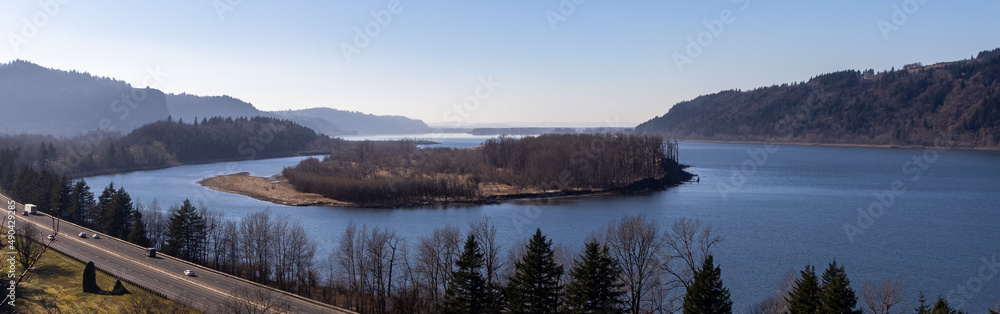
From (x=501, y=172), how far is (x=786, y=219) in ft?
78.8

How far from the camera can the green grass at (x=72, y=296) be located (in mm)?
13289

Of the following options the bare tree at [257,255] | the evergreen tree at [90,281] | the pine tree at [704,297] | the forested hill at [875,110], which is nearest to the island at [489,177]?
A: the bare tree at [257,255]

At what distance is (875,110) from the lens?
111 meters

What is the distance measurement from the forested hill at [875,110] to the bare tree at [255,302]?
104183mm

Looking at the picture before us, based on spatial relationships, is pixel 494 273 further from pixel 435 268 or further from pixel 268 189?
pixel 268 189

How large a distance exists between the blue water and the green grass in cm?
794

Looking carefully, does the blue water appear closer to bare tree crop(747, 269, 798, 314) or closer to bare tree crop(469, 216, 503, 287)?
bare tree crop(747, 269, 798, 314)

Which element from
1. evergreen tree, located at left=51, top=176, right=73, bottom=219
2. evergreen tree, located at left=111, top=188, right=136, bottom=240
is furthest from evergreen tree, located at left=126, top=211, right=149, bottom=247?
evergreen tree, located at left=51, top=176, right=73, bottom=219

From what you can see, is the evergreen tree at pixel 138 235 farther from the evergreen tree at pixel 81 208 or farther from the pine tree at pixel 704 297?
the pine tree at pixel 704 297

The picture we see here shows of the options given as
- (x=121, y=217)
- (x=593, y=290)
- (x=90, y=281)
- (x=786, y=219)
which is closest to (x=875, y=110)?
(x=786, y=219)

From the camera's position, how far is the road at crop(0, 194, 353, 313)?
1437cm

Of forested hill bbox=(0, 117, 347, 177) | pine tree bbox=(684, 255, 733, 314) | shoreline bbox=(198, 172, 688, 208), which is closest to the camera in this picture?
pine tree bbox=(684, 255, 733, 314)

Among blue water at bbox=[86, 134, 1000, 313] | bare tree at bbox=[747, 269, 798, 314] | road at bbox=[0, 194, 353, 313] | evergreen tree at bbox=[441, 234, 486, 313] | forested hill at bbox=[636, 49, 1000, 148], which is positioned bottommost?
blue water at bbox=[86, 134, 1000, 313]

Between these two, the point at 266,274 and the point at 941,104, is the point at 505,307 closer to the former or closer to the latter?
the point at 266,274
